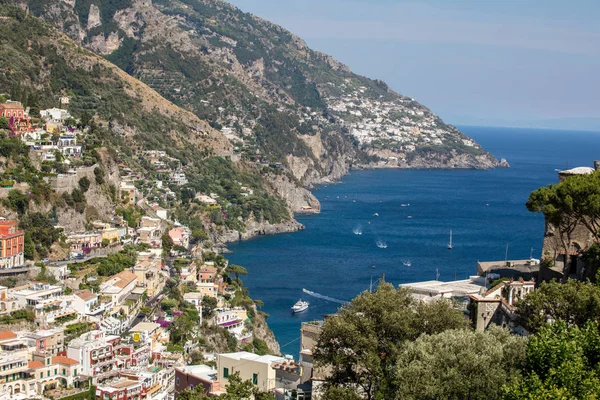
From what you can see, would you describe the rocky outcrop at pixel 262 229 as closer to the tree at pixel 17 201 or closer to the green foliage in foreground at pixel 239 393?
the tree at pixel 17 201

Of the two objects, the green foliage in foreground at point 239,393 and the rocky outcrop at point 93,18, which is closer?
the green foliage in foreground at point 239,393

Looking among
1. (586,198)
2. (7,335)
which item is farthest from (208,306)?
(586,198)

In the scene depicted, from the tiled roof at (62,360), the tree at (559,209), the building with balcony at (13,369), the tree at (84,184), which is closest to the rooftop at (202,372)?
the building with balcony at (13,369)

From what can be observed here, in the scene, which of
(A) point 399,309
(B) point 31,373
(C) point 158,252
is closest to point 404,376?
(A) point 399,309

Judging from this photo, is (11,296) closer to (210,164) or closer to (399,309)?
(399,309)

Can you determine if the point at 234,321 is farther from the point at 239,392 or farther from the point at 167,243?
the point at 239,392

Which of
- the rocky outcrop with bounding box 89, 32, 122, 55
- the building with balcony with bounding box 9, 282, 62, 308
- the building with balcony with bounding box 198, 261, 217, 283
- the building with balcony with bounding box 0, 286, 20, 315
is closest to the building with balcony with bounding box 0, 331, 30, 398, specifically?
the building with balcony with bounding box 0, 286, 20, 315
